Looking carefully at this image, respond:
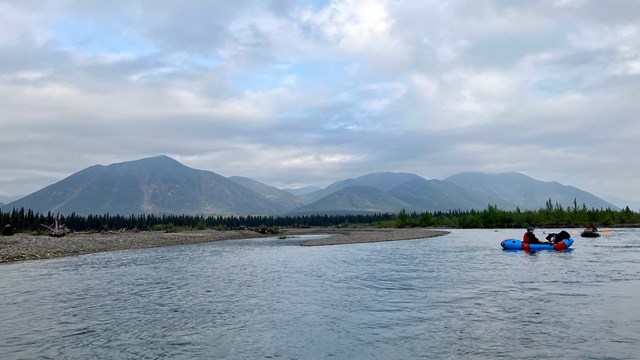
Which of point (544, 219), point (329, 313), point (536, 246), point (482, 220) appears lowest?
point (329, 313)

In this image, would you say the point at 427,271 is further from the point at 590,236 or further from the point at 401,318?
the point at 590,236

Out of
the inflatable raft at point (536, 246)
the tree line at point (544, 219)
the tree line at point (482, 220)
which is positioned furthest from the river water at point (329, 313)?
the tree line at point (544, 219)

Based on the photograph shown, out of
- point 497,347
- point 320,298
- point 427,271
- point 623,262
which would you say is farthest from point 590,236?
point 497,347

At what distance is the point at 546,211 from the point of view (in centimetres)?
15275

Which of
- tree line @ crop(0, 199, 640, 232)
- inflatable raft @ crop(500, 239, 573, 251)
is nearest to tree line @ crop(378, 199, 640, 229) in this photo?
tree line @ crop(0, 199, 640, 232)

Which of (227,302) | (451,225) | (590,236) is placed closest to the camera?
(227,302)

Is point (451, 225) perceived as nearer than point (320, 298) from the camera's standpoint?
No

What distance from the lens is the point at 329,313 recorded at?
22.4m

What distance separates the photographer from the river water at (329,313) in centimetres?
1627

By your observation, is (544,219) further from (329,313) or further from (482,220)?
(329,313)

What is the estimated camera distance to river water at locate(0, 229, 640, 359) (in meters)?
16.3

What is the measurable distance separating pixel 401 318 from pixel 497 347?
5397 mm

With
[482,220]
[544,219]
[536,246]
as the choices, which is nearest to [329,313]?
[536,246]

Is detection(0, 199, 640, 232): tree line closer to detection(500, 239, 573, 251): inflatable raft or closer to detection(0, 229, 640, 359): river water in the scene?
detection(0, 229, 640, 359): river water
